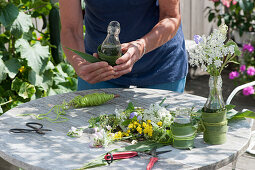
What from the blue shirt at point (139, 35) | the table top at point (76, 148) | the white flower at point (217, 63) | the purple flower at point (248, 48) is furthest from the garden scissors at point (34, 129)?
the purple flower at point (248, 48)

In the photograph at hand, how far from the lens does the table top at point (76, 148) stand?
153 centimetres

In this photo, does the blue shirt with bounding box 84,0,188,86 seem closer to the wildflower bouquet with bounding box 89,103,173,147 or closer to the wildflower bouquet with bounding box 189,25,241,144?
the wildflower bouquet with bounding box 89,103,173,147

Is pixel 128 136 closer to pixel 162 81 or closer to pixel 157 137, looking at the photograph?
pixel 157 137

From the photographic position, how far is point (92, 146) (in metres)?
1.68

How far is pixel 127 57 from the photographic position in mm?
1956

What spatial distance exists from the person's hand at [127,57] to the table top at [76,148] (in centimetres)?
23

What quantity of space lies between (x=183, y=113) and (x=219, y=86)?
0.17 meters

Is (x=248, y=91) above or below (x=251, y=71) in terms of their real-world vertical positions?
below

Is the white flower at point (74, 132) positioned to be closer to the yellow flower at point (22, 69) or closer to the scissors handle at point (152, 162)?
the scissors handle at point (152, 162)

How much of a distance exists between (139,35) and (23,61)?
4.74 ft

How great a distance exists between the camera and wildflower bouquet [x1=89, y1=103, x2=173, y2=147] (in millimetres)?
1692

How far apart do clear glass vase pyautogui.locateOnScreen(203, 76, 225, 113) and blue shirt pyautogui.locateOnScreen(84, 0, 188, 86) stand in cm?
76

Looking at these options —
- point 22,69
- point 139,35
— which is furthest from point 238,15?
point 139,35

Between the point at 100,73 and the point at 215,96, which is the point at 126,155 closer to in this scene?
the point at 215,96
